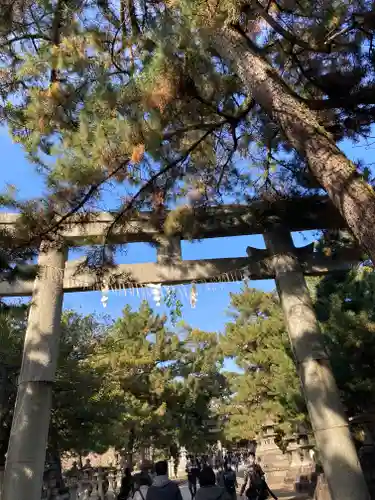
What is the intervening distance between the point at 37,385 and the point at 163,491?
220 centimetres

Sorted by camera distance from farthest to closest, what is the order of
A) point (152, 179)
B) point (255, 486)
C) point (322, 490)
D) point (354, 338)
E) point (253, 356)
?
1. point (253, 356)
2. point (322, 490)
3. point (255, 486)
4. point (354, 338)
5. point (152, 179)

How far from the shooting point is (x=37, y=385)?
193 inches

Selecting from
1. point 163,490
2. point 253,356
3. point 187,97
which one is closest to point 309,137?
point 187,97

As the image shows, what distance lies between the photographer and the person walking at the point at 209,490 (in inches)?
129

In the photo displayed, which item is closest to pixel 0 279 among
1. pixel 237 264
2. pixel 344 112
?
pixel 237 264

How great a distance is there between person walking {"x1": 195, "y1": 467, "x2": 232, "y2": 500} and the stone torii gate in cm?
195

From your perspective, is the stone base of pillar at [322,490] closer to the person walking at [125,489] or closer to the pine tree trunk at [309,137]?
the person walking at [125,489]

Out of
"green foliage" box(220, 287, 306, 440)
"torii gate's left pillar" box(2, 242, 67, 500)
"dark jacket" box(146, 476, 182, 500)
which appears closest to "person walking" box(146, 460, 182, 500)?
"dark jacket" box(146, 476, 182, 500)

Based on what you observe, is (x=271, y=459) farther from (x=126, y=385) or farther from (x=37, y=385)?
(x=37, y=385)

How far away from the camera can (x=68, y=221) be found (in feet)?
16.5

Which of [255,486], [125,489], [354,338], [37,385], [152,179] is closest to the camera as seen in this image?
[37,385]

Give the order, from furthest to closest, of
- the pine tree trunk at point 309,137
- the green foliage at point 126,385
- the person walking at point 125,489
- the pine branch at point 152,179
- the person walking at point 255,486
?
1. the green foliage at point 126,385
2. the person walking at point 125,489
3. the person walking at point 255,486
4. the pine branch at point 152,179
5. the pine tree trunk at point 309,137

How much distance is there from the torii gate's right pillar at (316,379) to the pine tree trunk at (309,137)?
255 centimetres

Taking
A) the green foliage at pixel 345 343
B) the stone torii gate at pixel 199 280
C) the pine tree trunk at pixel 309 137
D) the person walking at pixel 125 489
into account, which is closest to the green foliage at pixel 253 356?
the green foliage at pixel 345 343
